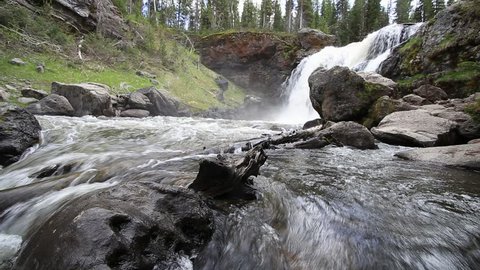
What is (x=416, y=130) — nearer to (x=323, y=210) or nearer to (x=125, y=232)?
(x=323, y=210)

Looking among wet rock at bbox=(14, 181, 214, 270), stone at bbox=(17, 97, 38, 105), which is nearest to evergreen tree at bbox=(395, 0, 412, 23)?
stone at bbox=(17, 97, 38, 105)

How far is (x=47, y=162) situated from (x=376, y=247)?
7.43 m

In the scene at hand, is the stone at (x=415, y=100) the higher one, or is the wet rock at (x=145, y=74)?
the wet rock at (x=145, y=74)

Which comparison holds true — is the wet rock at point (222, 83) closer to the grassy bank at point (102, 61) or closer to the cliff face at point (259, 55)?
the grassy bank at point (102, 61)

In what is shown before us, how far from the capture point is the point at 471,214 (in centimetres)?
419

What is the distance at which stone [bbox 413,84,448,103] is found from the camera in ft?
40.7

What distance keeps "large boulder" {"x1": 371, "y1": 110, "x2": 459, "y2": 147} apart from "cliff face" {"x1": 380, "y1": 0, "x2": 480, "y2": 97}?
4.39 meters

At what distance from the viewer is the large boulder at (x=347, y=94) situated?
39.0 feet

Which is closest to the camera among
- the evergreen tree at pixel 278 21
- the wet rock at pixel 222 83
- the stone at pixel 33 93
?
the stone at pixel 33 93

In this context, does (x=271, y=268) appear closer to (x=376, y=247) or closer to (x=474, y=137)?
(x=376, y=247)

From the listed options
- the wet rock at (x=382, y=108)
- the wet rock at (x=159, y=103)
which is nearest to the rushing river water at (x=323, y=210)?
the wet rock at (x=382, y=108)

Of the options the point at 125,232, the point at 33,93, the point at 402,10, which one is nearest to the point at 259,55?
the point at 33,93

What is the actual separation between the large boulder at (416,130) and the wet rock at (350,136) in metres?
0.87

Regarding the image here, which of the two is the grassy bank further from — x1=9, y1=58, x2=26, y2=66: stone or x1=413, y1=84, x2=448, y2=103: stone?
x1=413, y1=84, x2=448, y2=103: stone
